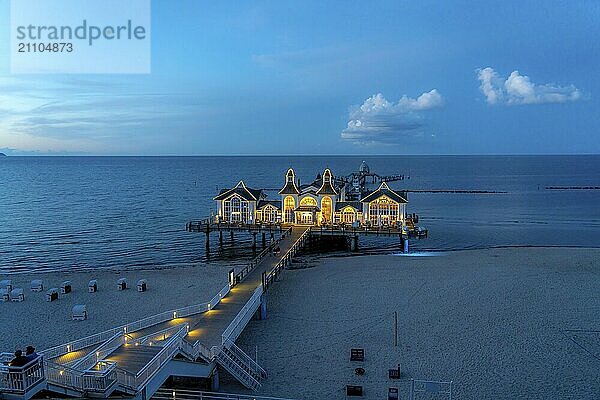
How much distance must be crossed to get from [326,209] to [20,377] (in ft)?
120

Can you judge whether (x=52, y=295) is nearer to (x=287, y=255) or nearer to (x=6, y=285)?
(x=6, y=285)

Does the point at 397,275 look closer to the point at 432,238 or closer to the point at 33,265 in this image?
the point at 432,238

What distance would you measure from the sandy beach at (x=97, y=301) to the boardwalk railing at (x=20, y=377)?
9.78m

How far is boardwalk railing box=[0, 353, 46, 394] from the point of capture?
1165cm

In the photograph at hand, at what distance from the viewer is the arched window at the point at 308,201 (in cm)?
4716

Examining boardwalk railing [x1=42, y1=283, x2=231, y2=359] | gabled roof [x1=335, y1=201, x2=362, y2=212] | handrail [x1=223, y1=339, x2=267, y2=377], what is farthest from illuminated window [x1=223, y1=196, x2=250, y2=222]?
handrail [x1=223, y1=339, x2=267, y2=377]

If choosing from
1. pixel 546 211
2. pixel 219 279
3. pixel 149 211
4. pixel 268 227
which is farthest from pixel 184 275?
pixel 546 211

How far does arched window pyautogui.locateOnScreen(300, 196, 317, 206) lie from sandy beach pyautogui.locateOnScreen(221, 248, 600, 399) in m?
12.0

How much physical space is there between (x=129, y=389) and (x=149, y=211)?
6161 centimetres

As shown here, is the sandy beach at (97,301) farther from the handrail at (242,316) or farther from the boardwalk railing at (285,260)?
the handrail at (242,316)

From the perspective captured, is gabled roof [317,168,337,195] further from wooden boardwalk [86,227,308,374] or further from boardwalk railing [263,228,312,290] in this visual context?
wooden boardwalk [86,227,308,374]

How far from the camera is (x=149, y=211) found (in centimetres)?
7294

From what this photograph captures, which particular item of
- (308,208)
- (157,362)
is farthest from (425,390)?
(308,208)

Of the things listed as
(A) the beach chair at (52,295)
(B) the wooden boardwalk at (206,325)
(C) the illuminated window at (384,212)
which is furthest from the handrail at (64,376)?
(C) the illuminated window at (384,212)
